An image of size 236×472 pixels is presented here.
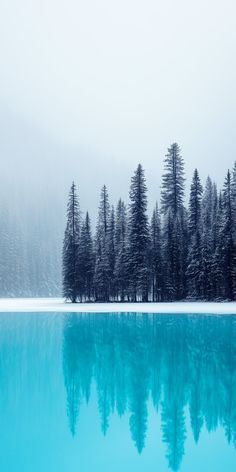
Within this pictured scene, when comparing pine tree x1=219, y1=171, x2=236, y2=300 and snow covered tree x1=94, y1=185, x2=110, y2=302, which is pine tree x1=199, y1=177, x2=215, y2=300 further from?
snow covered tree x1=94, y1=185, x2=110, y2=302

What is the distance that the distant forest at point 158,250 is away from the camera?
55.5 meters

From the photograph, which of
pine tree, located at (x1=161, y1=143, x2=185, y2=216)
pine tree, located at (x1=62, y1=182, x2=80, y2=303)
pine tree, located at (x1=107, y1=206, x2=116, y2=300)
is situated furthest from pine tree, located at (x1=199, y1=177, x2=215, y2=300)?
pine tree, located at (x1=62, y1=182, x2=80, y2=303)

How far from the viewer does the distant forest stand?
55.5 m

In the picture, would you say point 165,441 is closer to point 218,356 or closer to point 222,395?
point 222,395

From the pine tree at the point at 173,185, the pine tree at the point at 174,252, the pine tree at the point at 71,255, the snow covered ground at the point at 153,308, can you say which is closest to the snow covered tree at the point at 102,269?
the pine tree at the point at 71,255

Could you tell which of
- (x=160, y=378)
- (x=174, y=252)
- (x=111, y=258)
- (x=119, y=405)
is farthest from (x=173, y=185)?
(x=119, y=405)

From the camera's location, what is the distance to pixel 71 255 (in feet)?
214

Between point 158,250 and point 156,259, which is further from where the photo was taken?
point 158,250

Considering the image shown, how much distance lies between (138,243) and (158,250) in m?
2.66

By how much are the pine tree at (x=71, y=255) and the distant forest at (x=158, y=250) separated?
0.13 m

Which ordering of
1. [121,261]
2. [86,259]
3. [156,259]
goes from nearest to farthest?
[156,259] < [121,261] < [86,259]

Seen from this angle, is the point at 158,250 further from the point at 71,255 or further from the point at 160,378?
the point at 160,378

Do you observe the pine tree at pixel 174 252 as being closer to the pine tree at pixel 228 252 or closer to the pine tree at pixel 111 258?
the pine tree at pixel 228 252

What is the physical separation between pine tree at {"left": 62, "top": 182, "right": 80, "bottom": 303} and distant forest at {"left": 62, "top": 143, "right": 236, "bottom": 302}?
0.42 ft
